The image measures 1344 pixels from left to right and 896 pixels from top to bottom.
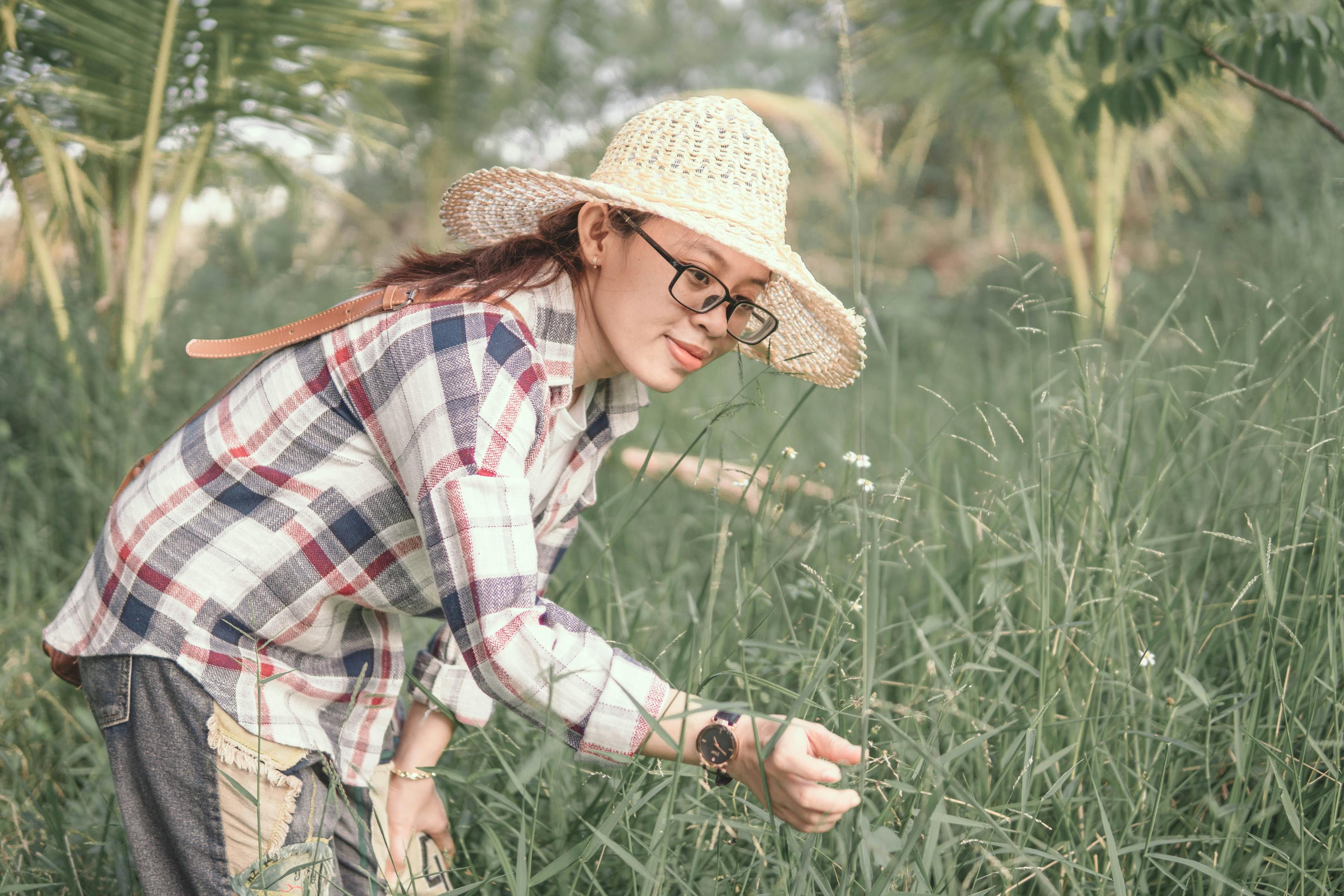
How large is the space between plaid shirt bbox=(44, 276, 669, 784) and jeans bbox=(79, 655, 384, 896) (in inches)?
1.3

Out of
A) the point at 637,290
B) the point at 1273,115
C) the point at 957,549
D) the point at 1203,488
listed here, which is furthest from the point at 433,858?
the point at 1273,115

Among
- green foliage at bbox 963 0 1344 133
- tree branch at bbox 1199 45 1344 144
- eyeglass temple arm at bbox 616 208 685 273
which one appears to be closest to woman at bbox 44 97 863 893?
eyeglass temple arm at bbox 616 208 685 273

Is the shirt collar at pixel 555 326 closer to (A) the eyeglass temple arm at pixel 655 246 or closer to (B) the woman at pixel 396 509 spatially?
(B) the woman at pixel 396 509

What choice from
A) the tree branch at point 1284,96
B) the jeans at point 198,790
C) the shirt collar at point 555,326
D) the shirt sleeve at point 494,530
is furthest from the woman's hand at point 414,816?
the tree branch at point 1284,96

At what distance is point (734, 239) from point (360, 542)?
61 centimetres

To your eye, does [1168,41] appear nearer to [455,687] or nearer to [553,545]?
[553,545]

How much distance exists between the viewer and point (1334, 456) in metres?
1.49

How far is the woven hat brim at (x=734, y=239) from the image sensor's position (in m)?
1.23

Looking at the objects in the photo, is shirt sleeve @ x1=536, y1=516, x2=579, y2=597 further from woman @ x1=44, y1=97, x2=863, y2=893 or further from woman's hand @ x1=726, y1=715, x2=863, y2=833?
woman's hand @ x1=726, y1=715, x2=863, y2=833

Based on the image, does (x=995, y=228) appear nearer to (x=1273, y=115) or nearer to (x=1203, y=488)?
(x=1273, y=115)

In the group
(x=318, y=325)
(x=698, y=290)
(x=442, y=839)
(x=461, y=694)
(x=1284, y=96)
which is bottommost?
(x=442, y=839)

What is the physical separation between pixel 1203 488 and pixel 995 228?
23.7 feet

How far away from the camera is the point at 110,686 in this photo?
1.29 metres

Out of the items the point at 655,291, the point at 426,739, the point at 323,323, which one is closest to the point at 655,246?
the point at 655,291
